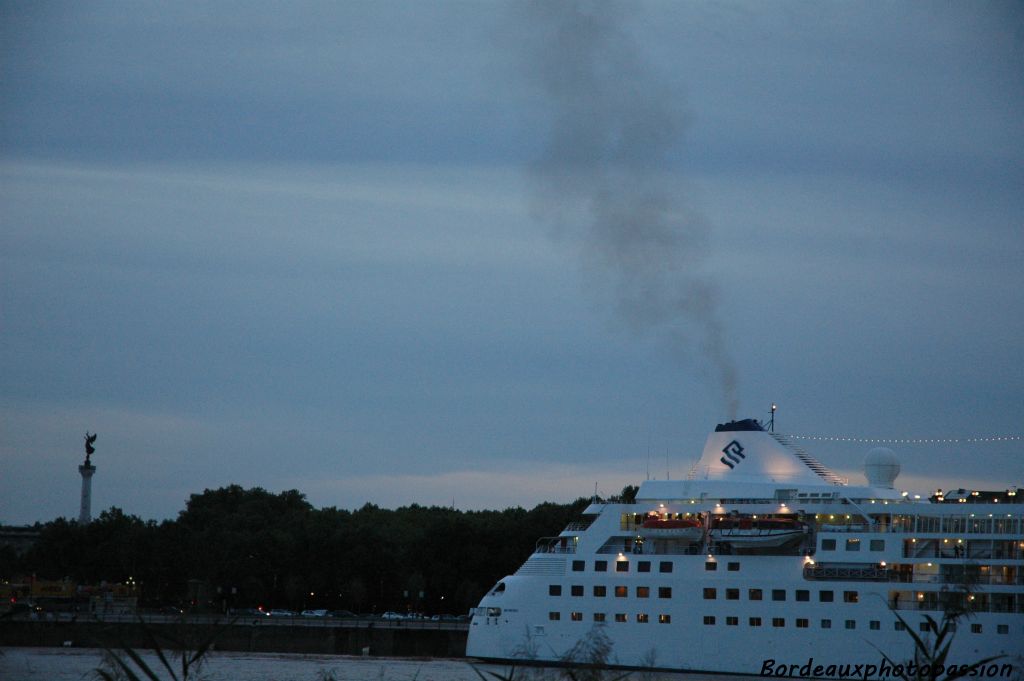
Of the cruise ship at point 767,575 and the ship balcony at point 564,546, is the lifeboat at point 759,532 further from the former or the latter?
the ship balcony at point 564,546

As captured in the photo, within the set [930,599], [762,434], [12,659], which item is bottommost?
[12,659]

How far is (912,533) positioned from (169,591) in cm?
5961

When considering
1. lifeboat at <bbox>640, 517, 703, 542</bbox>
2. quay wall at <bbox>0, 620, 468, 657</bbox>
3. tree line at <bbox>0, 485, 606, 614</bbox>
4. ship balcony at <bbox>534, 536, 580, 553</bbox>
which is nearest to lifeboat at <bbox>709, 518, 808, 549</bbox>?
lifeboat at <bbox>640, 517, 703, 542</bbox>

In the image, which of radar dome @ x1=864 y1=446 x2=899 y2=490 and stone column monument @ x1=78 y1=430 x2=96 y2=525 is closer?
radar dome @ x1=864 y1=446 x2=899 y2=490

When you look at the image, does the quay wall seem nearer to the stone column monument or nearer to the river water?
the river water

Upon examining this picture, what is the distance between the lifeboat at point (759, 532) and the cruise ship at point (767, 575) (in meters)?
0.06

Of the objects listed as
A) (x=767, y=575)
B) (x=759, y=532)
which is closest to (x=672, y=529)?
(x=759, y=532)

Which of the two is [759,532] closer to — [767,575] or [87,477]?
[767,575]

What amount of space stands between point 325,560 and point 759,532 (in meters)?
43.5

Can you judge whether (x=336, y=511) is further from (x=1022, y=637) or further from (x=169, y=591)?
(x=1022, y=637)

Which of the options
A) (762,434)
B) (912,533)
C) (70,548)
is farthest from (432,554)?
(912,533)

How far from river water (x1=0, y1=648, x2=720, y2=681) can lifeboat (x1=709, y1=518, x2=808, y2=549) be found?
16.4 ft

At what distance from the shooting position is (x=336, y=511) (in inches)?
4126

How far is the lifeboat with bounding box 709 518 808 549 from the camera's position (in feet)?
162
